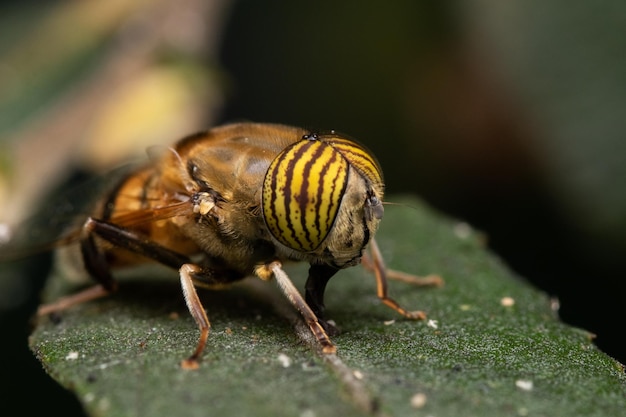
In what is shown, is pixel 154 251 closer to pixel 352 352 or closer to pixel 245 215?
pixel 245 215

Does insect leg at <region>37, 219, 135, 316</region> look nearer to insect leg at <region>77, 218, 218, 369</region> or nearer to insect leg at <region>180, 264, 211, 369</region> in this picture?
Answer: insect leg at <region>77, 218, 218, 369</region>

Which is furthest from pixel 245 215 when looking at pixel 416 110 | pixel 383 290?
pixel 416 110

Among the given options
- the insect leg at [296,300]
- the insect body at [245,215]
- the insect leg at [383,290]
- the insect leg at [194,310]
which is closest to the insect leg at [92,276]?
the insect body at [245,215]

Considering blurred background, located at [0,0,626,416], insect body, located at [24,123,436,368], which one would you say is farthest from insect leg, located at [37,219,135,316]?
blurred background, located at [0,0,626,416]

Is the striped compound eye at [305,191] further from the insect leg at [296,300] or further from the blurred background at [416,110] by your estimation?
the blurred background at [416,110]

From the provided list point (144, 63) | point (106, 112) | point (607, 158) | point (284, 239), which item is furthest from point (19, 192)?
point (607, 158)

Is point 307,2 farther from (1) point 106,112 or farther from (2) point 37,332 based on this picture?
(2) point 37,332
